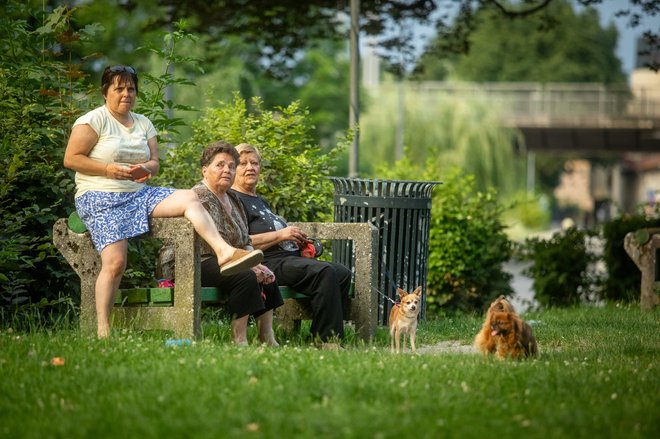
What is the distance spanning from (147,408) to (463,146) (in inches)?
1536

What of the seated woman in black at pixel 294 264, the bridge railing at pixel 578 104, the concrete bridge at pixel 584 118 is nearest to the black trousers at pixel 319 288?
the seated woman in black at pixel 294 264

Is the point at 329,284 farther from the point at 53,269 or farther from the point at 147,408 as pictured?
the point at 147,408

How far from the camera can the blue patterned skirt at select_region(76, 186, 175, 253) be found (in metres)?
7.57

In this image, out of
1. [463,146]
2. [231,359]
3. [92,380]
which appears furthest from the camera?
[463,146]

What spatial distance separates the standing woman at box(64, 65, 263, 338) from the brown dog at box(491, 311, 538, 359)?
5.49ft

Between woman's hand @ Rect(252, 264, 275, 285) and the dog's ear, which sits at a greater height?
woman's hand @ Rect(252, 264, 275, 285)

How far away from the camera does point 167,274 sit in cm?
807

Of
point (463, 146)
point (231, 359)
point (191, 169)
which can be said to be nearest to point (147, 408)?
point (231, 359)

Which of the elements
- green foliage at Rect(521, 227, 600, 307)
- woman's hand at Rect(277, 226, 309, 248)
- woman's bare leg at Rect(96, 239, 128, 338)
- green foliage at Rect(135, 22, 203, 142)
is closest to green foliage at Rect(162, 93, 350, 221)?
green foliage at Rect(135, 22, 203, 142)

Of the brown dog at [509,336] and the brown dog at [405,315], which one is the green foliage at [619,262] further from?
the brown dog at [509,336]

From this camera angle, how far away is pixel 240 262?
733cm

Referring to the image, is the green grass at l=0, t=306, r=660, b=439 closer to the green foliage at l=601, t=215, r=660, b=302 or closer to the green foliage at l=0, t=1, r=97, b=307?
the green foliage at l=0, t=1, r=97, b=307

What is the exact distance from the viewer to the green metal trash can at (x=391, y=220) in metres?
9.95

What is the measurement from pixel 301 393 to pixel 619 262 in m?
9.47
